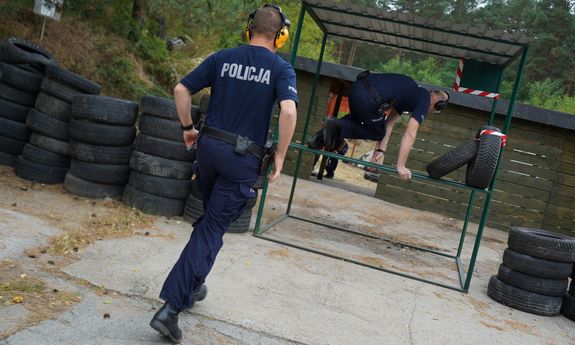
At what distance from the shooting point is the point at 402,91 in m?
7.05

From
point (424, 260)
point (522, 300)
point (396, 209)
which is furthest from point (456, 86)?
point (396, 209)

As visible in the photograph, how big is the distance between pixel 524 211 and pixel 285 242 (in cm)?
815

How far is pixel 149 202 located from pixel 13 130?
218cm

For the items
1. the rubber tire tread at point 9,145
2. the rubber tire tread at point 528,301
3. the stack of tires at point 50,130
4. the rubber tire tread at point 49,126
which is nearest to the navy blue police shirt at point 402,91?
the rubber tire tread at point 528,301

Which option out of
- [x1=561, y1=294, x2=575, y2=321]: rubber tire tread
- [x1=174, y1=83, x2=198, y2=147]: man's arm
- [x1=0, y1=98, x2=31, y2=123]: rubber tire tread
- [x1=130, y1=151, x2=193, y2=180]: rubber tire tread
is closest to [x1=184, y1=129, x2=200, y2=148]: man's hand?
[x1=174, y1=83, x2=198, y2=147]: man's arm

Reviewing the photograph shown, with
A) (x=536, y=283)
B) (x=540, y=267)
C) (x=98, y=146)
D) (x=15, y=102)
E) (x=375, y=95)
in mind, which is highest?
(x=375, y=95)

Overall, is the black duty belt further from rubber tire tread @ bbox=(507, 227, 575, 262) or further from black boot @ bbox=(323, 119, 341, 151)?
rubber tire tread @ bbox=(507, 227, 575, 262)

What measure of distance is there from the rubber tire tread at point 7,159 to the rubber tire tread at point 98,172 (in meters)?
1.10

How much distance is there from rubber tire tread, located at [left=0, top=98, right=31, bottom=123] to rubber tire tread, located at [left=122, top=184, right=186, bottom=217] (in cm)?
190

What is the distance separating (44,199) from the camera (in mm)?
6812

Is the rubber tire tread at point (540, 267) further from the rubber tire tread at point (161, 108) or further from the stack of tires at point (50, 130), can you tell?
the stack of tires at point (50, 130)

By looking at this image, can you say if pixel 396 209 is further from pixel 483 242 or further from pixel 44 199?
pixel 44 199

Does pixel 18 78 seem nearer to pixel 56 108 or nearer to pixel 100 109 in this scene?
pixel 56 108

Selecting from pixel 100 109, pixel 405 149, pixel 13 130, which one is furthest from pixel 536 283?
pixel 13 130
